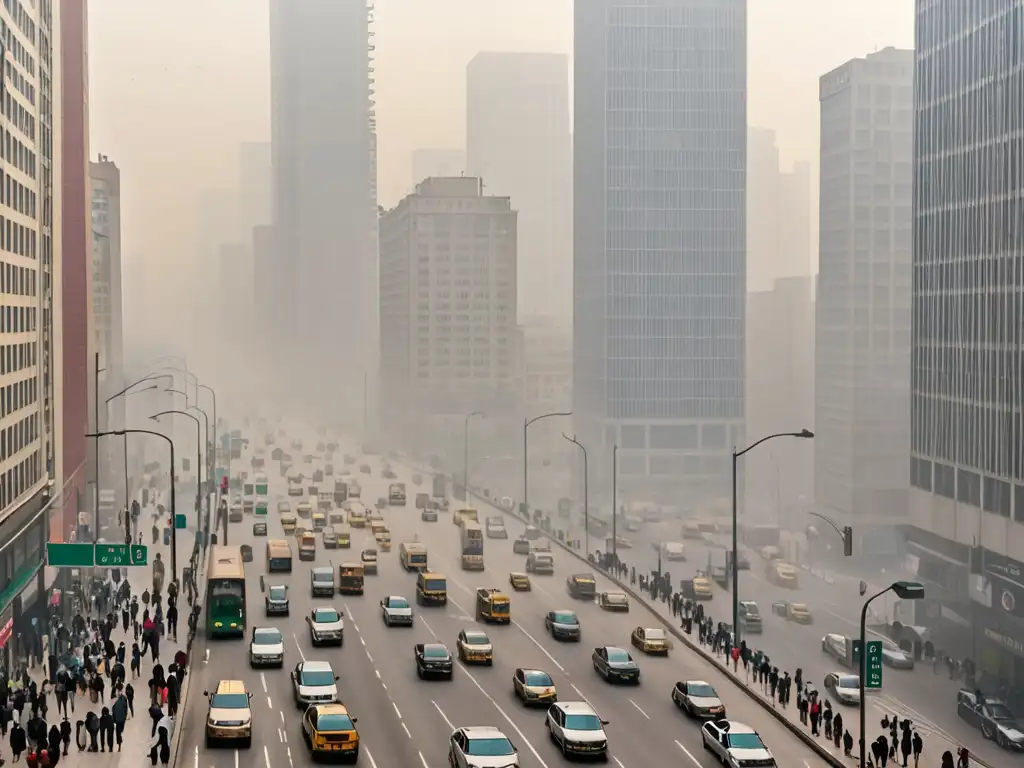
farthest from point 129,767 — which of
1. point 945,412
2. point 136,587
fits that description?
point 945,412

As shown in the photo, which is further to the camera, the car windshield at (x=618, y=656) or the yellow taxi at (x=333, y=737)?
the car windshield at (x=618, y=656)

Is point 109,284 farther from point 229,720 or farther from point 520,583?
point 229,720

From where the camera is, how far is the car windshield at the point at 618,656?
1634 inches

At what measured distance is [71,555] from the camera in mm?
45344

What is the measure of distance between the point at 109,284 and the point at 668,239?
64018mm

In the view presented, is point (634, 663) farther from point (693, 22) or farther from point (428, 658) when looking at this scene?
point (693, 22)

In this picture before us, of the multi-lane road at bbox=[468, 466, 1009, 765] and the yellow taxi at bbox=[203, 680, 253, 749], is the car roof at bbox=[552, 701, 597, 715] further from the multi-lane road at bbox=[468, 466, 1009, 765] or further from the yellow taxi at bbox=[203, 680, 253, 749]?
the multi-lane road at bbox=[468, 466, 1009, 765]

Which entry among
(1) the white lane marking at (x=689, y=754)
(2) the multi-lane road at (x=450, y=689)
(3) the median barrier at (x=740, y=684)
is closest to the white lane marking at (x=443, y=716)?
(2) the multi-lane road at (x=450, y=689)

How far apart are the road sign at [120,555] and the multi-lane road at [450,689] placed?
12.9ft

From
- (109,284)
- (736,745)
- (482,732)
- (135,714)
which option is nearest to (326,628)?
(135,714)

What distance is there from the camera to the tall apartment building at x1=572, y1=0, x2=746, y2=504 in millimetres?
159750

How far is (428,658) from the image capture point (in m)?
41.2

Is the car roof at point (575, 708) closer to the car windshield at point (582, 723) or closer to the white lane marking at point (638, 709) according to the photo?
the car windshield at point (582, 723)

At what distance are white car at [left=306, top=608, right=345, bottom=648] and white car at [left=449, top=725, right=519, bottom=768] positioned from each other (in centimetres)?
1635
